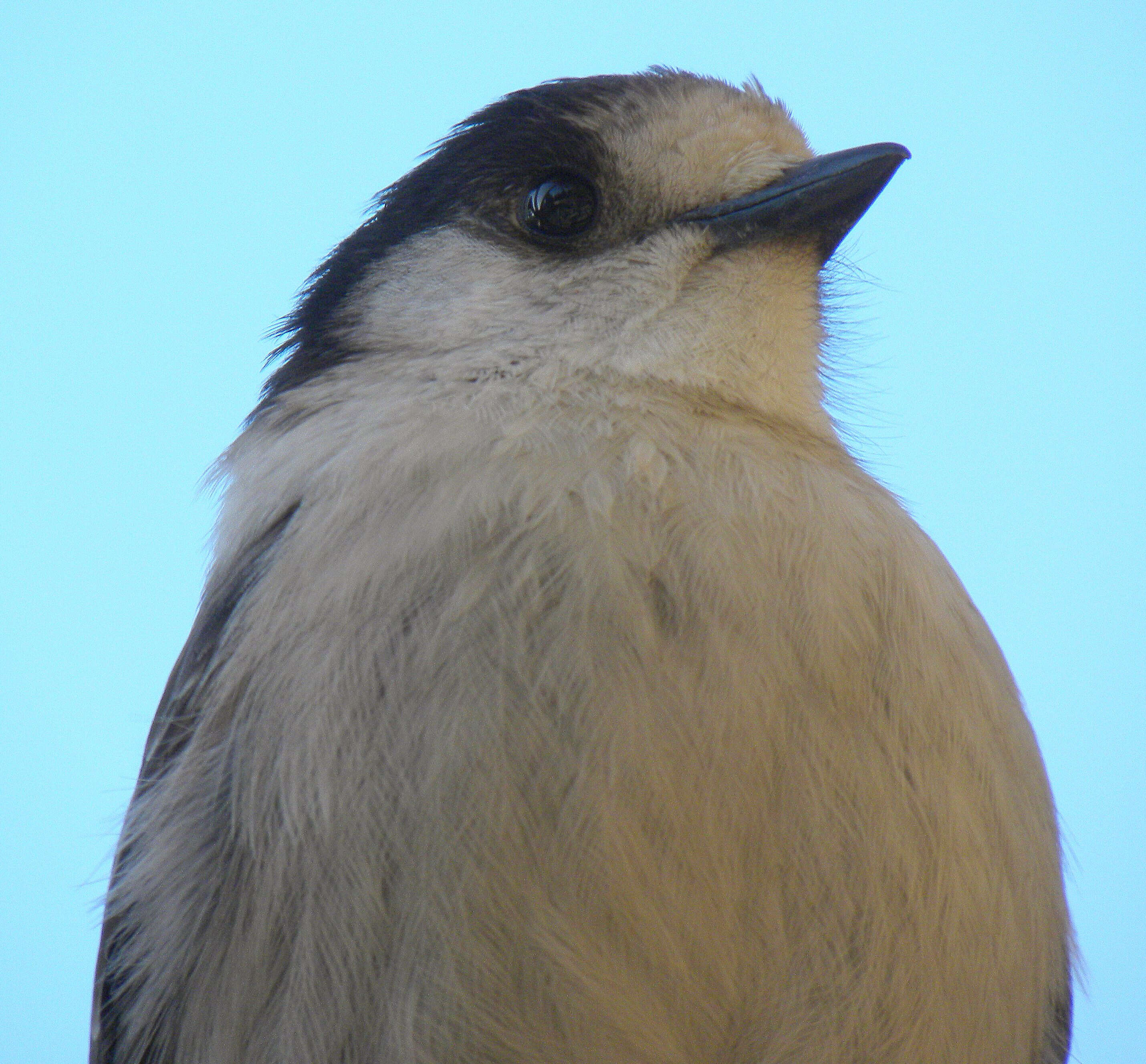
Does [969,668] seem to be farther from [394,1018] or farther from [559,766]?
[394,1018]

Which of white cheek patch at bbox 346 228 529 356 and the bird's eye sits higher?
the bird's eye

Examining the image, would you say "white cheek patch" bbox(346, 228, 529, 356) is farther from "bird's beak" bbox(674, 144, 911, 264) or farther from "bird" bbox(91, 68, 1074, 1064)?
"bird's beak" bbox(674, 144, 911, 264)

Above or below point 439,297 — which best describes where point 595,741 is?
below

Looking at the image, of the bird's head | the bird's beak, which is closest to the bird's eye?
the bird's head

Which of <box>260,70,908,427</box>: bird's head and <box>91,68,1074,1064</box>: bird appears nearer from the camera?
<box>91,68,1074,1064</box>: bird

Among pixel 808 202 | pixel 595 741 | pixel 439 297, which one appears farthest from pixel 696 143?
pixel 595 741

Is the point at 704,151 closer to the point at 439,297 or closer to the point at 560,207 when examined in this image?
the point at 560,207

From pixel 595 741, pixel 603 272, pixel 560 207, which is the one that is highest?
pixel 560 207
